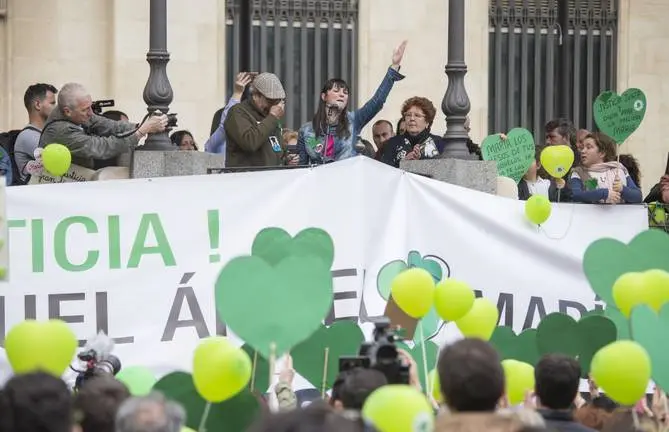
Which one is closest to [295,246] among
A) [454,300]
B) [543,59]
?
[454,300]

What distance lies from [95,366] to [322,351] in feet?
3.65

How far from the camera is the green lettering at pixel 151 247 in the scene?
1130 cm

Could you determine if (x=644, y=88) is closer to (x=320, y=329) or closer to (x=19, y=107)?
(x=19, y=107)

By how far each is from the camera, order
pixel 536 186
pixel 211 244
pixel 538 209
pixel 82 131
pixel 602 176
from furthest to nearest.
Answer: pixel 536 186
pixel 602 176
pixel 82 131
pixel 538 209
pixel 211 244

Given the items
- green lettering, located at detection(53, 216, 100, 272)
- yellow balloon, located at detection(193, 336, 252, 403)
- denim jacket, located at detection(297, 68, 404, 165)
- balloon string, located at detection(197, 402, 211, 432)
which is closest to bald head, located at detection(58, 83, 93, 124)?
green lettering, located at detection(53, 216, 100, 272)

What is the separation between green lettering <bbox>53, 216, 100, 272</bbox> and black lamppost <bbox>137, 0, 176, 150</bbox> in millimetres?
1644

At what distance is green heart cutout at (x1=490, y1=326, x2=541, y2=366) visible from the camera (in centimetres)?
973

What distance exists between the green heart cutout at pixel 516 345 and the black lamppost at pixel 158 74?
3863 millimetres

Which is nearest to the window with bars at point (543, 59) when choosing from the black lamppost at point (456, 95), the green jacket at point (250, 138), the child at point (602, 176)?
the black lamppost at point (456, 95)

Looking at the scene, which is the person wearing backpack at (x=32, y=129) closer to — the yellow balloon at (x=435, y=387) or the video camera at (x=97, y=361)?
the video camera at (x=97, y=361)

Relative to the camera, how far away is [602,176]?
43.8 ft

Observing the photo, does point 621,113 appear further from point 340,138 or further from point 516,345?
point 516,345

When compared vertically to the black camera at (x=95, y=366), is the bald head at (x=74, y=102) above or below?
above

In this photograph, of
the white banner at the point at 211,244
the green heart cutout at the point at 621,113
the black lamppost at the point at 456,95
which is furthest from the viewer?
the green heart cutout at the point at 621,113
